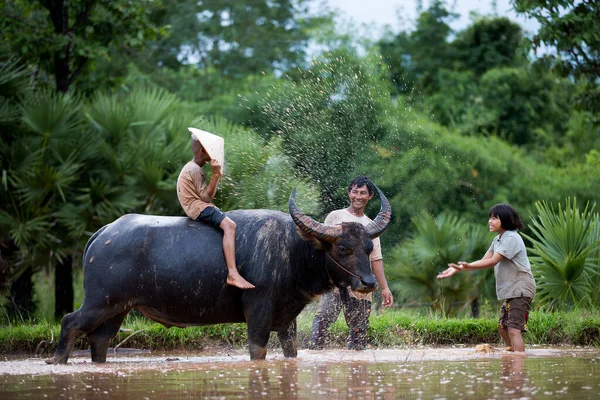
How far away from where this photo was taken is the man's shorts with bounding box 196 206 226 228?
8875mm

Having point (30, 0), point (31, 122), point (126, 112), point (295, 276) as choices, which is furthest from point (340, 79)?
point (295, 276)

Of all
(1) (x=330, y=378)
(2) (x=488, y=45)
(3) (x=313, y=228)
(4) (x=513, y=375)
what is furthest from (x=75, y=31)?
(2) (x=488, y=45)

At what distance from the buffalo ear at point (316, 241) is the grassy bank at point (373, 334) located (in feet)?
8.66

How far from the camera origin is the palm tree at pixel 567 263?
11906 mm

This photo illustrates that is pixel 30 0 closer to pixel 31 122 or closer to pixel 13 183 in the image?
pixel 31 122

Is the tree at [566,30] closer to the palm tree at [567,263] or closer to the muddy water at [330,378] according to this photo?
the palm tree at [567,263]

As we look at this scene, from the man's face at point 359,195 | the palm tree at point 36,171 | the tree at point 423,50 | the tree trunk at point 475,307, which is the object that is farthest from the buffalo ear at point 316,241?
the tree at point 423,50

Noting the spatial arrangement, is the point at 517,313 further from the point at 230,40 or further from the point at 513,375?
the point at 230,40

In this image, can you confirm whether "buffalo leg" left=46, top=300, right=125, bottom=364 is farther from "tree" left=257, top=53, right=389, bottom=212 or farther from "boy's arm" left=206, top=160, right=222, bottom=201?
"tree" left=257, top=53, right=389, bottom=212

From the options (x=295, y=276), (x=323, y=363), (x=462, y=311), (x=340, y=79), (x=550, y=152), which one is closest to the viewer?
(x=323, y=363)

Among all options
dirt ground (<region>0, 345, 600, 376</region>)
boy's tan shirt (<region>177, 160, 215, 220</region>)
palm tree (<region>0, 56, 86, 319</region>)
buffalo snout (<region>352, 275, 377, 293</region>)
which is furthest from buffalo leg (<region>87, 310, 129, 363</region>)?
palm tree (<region>0, 56, 86, 319</region>)

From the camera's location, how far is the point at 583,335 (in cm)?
1063

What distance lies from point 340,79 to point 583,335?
266 inches

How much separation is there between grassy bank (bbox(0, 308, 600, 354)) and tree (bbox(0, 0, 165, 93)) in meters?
7.05
